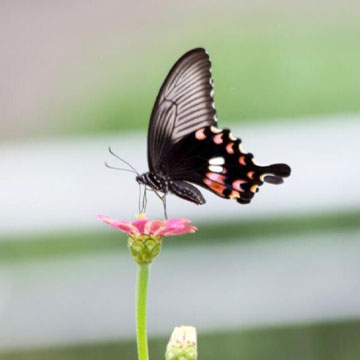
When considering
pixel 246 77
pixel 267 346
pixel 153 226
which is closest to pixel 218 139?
pixel 153 226

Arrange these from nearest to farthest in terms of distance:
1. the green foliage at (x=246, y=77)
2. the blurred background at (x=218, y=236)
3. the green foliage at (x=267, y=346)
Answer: the green foliage at (x=267, y=346), the blurred background at (x=218, y=236), the green foliage at (x=246, y=77)

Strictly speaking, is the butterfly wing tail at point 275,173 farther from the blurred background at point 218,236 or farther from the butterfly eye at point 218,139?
the blurred background at point 218,236

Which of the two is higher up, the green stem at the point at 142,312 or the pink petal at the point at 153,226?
the pink petal at the point at 153,226

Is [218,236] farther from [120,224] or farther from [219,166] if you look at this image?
[120,224]

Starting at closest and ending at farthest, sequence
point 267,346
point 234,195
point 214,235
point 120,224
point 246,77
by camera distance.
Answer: point 120,224 → point 234,195 → point 267,346 → point 214,235 → point 246,77

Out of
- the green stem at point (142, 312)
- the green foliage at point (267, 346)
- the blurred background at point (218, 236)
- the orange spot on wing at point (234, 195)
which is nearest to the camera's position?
the green stem at point (142, 312)

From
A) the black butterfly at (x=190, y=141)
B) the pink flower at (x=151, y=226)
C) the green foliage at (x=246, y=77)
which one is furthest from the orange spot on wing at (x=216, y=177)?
the green foliage at (x=246, y=77)

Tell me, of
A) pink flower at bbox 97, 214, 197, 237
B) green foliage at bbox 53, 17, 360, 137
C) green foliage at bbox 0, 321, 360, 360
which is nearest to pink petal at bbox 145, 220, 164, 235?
pink flower at bbox 97, 214, 197, 237
